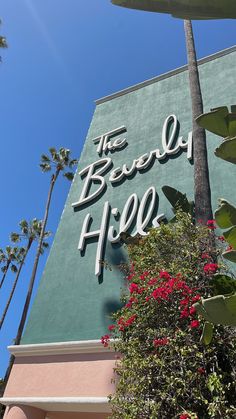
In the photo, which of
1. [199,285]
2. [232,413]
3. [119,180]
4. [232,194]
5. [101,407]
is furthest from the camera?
[119,180]

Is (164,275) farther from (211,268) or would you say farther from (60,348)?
(60,348)

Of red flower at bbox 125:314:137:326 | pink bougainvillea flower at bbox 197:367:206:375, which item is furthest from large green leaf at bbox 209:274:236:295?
red flower at bbox 125:314:137:326

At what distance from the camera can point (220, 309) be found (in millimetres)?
4090

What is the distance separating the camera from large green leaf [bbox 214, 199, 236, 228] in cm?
479

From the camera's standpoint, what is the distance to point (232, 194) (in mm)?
10812

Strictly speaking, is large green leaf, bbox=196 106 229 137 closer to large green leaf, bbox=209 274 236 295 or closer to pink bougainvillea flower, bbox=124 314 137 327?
large green leaf, bbox=209 274 236 295

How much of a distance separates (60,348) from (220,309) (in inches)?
282

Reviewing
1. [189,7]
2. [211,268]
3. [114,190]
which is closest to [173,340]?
[211,268]

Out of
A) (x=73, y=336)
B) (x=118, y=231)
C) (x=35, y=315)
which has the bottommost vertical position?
(x=73, y=336)

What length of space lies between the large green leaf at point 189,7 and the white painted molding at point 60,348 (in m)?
7.67

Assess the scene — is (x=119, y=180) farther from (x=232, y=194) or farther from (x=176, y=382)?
(x=176, y=382)

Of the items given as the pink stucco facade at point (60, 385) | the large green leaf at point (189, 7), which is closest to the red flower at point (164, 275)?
the large green leaf at point (189, 7)

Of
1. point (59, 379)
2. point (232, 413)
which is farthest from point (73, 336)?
point (232, 413)

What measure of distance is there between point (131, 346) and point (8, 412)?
6.01 meters
